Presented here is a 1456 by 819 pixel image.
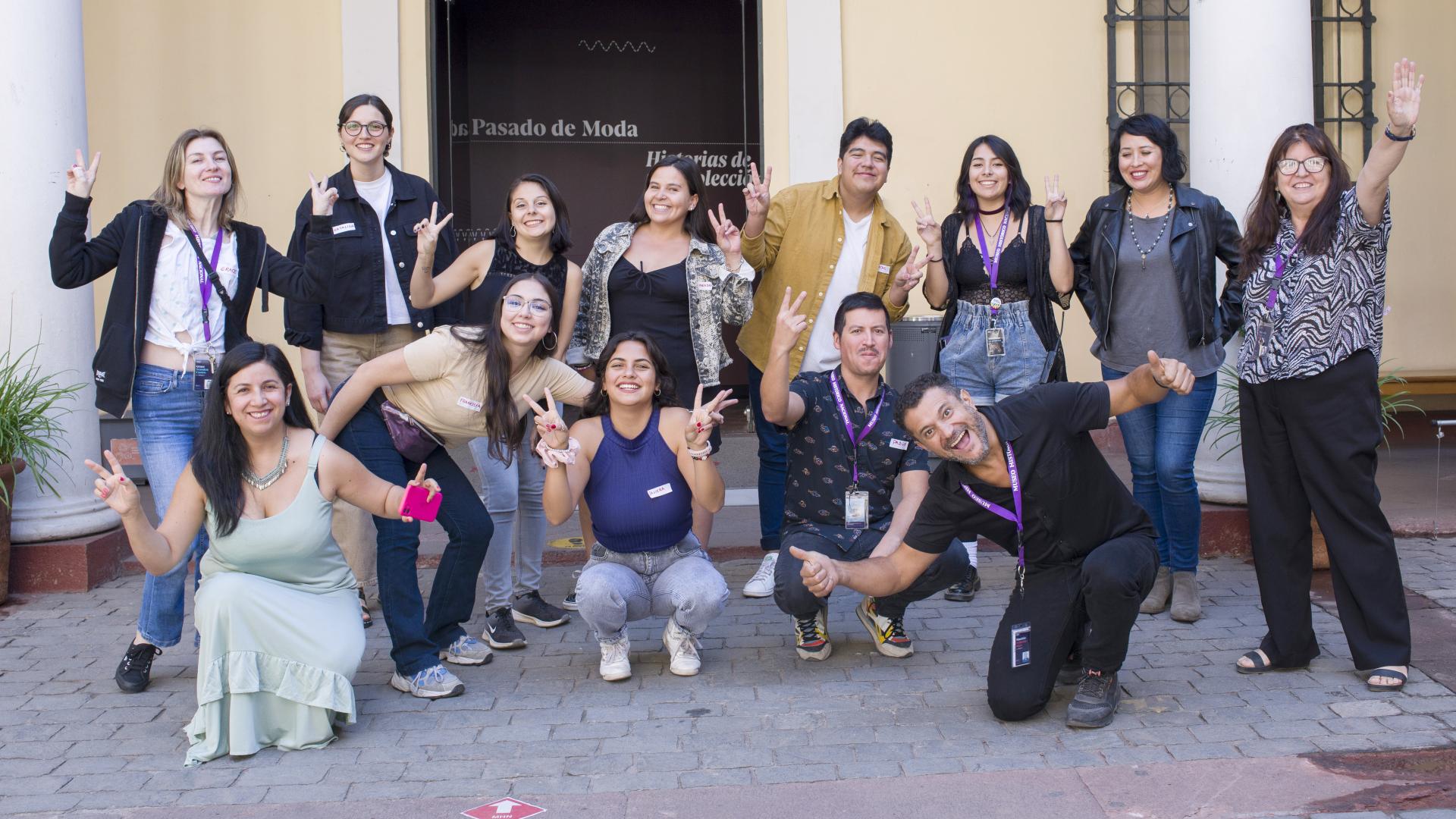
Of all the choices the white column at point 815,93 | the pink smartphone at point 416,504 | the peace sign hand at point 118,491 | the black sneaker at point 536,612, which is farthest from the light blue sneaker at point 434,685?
the white column at point 815,93

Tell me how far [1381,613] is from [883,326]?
1.89 metres

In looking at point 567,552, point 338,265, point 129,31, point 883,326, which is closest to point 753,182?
point 883,326

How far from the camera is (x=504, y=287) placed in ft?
15.8

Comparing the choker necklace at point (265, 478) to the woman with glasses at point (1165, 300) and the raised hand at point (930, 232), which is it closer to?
the raised hand at point (930, 232)

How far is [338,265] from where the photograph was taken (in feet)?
16.0

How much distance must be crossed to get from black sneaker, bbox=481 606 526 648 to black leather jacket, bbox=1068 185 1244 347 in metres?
2.53

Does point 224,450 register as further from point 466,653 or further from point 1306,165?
point 1306,165

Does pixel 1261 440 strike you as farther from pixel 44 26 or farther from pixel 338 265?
pixel 44 26

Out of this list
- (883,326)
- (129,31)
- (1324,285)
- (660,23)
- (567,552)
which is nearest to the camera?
(1324,285)

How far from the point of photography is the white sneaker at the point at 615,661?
4469mm

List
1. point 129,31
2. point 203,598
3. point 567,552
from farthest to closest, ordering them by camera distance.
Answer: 1. point 129,31
2. point 567,552
3. point 203,598

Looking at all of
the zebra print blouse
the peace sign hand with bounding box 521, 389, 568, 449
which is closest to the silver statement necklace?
the zebra print blouse

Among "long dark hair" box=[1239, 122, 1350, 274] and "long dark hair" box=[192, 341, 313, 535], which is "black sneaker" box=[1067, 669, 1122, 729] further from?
"long dark hair" box=[192, 341, 313, 535]

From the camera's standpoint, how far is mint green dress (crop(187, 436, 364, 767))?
382 centimetres
